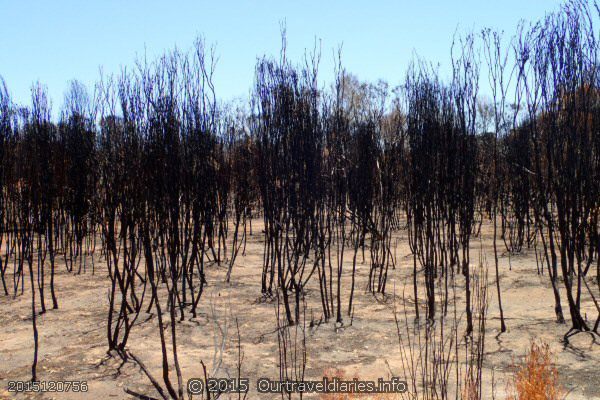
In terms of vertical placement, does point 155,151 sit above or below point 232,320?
above

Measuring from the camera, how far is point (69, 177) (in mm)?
9570

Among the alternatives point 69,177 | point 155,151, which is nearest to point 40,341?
point 155,151

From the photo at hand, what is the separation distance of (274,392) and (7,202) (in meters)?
6.23

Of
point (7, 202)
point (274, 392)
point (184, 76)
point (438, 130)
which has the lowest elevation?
point (274, 392)

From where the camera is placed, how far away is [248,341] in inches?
203

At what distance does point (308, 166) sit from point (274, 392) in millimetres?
2547

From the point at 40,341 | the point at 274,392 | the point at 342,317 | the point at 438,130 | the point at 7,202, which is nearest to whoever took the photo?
the point at 274,392

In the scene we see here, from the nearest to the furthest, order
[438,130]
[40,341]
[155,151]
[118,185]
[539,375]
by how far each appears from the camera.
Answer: [539,375], [155,151], [118,185], [40,341], [438,130]

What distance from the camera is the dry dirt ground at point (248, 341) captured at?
4184mm

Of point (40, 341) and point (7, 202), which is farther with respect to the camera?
point (7, 202)

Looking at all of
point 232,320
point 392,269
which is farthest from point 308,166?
point 392,269

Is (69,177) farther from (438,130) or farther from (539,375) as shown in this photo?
(539,375)

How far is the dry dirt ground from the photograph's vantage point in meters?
4.18

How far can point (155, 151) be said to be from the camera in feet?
14.0
